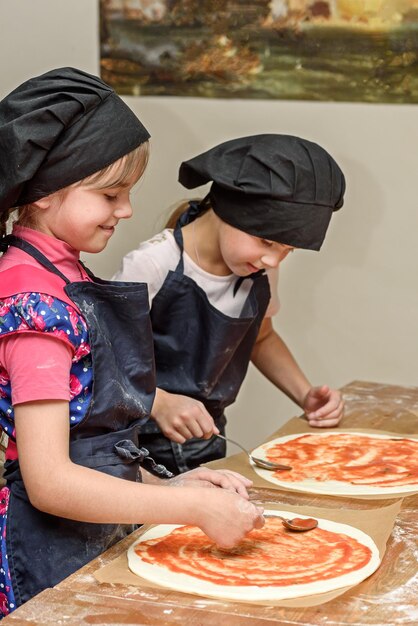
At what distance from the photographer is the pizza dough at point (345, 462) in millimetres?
1691

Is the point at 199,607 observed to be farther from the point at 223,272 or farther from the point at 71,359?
the point at 223,272

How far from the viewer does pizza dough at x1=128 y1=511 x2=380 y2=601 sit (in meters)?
1.24

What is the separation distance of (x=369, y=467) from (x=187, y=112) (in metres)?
1.80

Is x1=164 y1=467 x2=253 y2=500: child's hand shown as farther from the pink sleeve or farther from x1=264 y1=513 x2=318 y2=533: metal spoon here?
the pink sleeve

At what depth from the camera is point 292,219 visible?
6.20 feet

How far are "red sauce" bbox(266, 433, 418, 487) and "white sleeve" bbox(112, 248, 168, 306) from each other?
0.44 metres

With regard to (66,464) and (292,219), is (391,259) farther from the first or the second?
(66,464)

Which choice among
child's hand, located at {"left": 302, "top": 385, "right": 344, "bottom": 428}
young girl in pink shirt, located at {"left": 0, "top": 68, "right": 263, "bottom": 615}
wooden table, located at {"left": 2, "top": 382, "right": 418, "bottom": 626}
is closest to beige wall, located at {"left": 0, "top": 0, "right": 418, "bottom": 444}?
child's hand, located at {"left": 302, "top": 385, "right": 344, "bottom": 428}

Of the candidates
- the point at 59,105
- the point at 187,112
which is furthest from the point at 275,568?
the point at 187,112

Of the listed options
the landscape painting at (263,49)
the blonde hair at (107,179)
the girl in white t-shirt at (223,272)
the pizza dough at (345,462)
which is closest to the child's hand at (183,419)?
the girl in white t-shirt at (223,272)

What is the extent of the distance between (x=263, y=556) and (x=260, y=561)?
20 millimetres

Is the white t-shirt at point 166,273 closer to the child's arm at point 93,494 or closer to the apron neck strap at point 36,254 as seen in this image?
the apron neck strap at point 36,254

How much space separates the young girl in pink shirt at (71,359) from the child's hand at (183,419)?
222mm

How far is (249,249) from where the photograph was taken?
1949 millimetres
